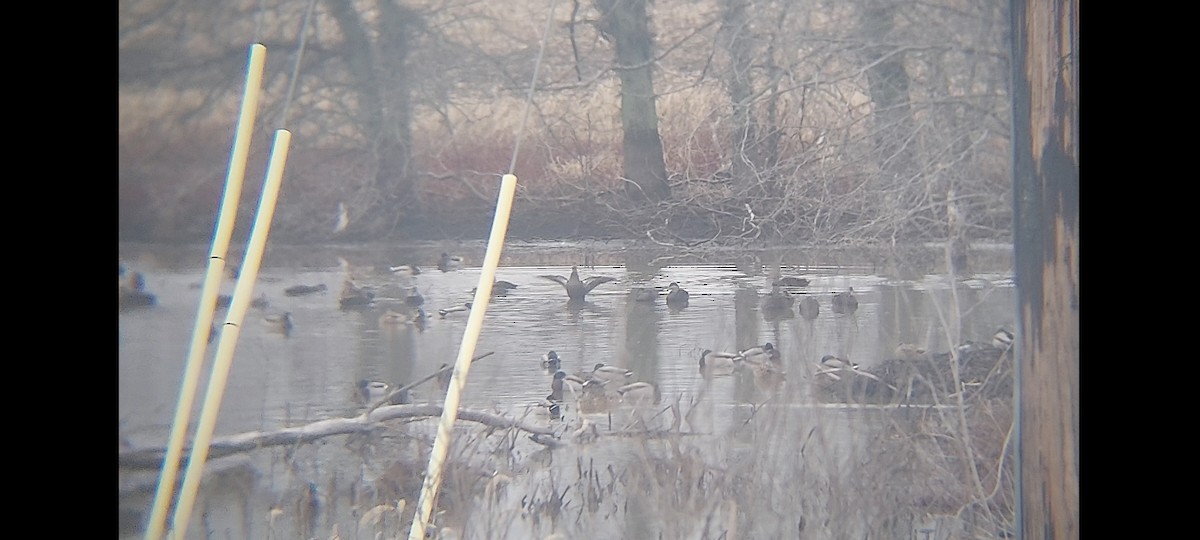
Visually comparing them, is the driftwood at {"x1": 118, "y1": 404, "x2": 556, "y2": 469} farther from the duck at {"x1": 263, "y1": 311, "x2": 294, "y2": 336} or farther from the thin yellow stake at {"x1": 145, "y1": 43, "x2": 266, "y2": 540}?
the duck at {"x1": 263, "y1": 311, "x2": 294, "y2": 336}

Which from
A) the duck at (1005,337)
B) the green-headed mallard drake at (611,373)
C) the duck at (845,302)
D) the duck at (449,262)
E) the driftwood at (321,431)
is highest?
the duck at (449,262)

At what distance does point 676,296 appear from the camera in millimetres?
2617

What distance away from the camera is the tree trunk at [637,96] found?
2605mm

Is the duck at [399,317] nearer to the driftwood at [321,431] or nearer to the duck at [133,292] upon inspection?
the driftwood at [321,431]

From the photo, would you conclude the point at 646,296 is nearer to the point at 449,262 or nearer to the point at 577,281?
the point at 577,281

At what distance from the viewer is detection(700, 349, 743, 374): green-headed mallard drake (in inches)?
103

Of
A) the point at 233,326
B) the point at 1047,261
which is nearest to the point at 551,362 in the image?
the point at 233,326

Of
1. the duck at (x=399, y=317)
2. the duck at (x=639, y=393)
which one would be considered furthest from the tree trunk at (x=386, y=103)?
the duck at (x=639, y=393)

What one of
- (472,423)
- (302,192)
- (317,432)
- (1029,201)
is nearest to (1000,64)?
(1029,201)

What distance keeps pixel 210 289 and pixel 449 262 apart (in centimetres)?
64

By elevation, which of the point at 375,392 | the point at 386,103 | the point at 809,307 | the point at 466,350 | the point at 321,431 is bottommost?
the point at 321,431

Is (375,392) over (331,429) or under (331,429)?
over

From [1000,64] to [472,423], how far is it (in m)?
1.74

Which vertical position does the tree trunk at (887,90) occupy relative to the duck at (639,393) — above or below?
above
